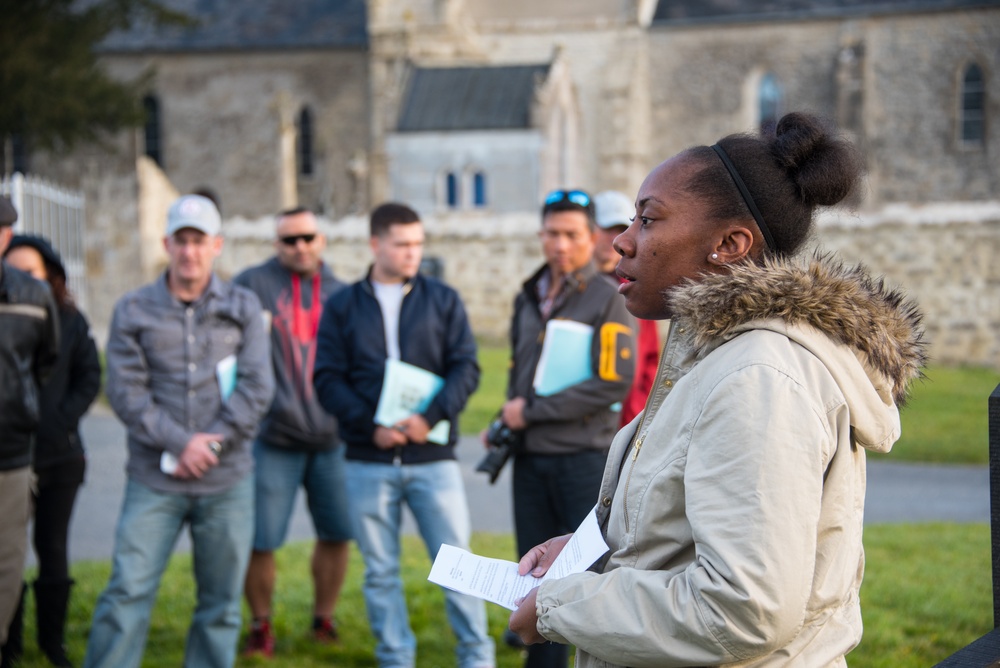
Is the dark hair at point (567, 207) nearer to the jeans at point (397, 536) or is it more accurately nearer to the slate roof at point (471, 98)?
the jeans at point (397, 536)

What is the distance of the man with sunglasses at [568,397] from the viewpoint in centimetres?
506

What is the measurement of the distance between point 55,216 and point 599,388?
1310cm

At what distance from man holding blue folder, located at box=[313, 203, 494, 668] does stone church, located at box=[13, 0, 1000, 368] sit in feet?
85.1

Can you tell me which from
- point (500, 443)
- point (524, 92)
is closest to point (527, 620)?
point (500, 443)

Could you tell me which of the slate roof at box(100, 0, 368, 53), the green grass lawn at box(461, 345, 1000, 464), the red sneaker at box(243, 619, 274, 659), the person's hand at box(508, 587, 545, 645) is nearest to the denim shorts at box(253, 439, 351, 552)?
the red sneaker at box(243, 619, 274, 659)

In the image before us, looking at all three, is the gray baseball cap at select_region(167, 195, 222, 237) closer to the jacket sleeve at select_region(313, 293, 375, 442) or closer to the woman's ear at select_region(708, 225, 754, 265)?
the jacket sleeve at select_region(313, 293, 375, 442)

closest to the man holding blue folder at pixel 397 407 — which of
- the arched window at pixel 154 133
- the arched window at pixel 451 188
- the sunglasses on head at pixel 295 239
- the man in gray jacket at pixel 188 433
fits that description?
the man in gray jacket at pixel 188 433

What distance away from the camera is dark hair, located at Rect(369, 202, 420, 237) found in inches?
214

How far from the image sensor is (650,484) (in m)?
2.01

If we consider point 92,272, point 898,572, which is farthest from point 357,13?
point 898,572

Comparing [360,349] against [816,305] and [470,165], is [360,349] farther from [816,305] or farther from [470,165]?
[470,165]

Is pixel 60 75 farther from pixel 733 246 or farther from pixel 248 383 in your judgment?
pixel 733 246

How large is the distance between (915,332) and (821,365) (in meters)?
0.38

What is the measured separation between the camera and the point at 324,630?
589 centimetres
